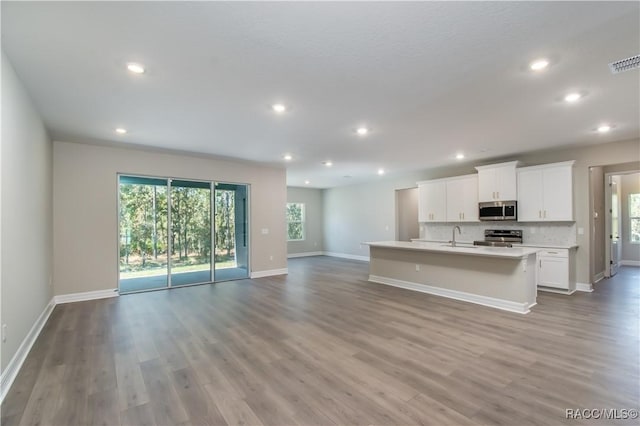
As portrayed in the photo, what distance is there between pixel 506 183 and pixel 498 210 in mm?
576

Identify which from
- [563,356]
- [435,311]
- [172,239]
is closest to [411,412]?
[563,356]

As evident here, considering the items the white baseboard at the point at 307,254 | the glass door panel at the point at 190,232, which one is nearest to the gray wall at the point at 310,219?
the white baseboard at the point at 307,254

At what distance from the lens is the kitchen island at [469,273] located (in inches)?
170

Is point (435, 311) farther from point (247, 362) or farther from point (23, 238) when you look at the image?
point (23, 238)

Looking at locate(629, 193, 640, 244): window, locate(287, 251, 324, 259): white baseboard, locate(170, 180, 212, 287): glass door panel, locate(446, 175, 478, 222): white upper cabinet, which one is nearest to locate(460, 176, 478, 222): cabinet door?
locate(446, 175, 478, 222): white upper cabinet

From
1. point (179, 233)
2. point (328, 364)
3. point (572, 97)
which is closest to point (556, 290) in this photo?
point (572, 97)

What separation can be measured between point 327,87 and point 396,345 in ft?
9.19

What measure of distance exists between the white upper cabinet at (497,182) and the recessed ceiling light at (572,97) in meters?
2.82

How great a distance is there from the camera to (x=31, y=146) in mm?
3400

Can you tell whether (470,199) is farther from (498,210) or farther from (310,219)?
(310,219)

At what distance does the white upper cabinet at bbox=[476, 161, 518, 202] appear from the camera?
6.09 meters

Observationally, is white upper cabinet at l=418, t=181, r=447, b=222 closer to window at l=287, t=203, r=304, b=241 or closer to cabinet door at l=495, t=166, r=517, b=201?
cabinet door at l=495, t=166, r=517, b=201

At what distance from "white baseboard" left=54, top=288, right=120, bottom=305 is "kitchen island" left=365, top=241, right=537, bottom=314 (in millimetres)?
5182

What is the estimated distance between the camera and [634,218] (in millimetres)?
8250
